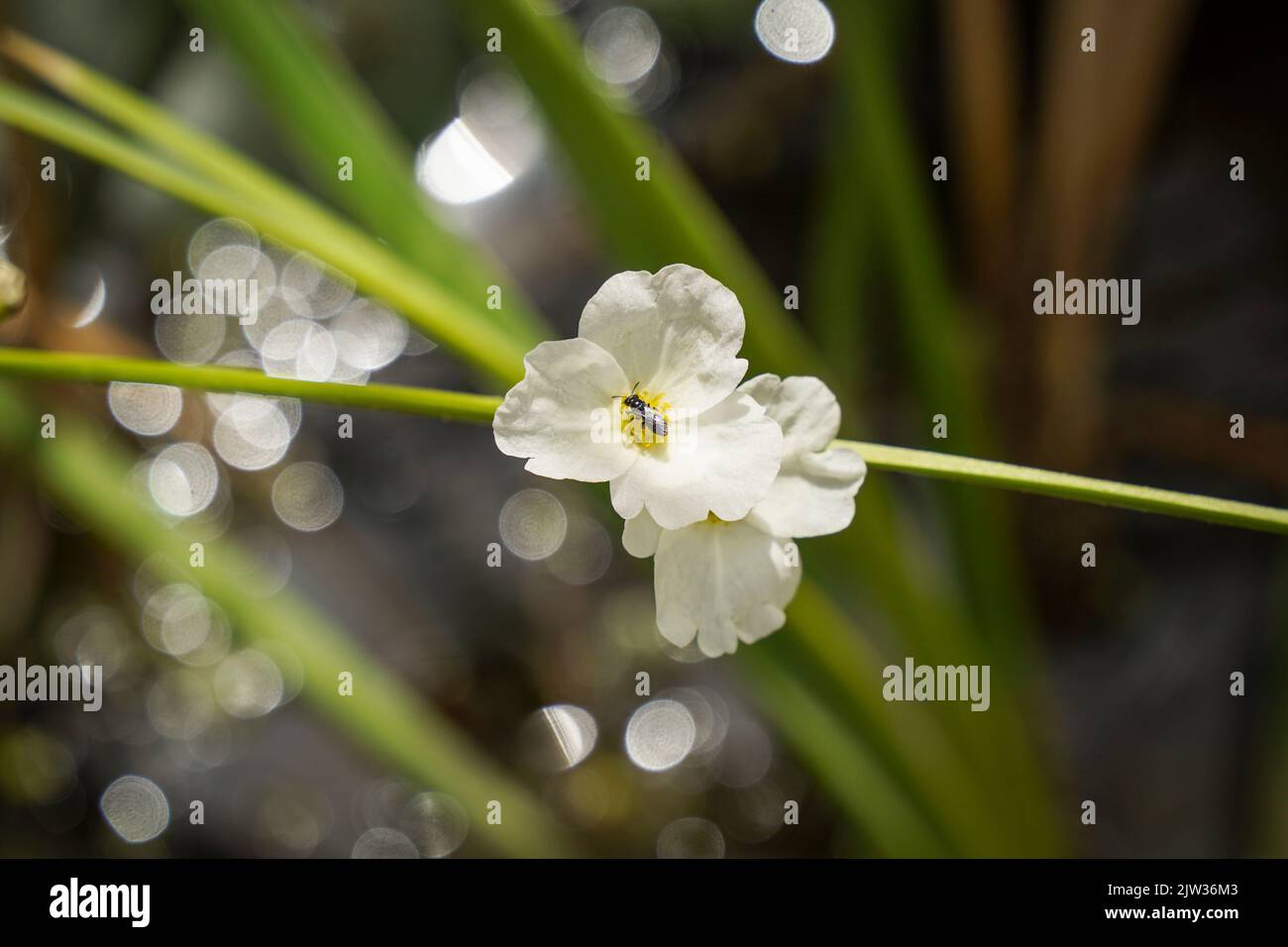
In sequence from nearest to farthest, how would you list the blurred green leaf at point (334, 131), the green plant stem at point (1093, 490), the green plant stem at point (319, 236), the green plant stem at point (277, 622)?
the green plant stem at point (1093, 490) < the green plant stem at point (319, 236) < the blurred green leaf at point (334, 131) < the green plant stem at point (277, 622)

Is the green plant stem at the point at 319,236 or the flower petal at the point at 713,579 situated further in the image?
the green plant stem at the point at 319,236

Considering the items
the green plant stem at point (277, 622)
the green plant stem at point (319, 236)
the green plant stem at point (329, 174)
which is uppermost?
the green plant stem at point (329, 174)

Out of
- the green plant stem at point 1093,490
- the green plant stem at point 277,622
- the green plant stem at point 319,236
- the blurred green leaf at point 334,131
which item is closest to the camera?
the green plant stem at point 1093,490

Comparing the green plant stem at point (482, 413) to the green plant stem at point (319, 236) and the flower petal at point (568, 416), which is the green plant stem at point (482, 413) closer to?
the flower petal at point (568, 416)

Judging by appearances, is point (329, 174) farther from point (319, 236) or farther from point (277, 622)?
point (277, 622)

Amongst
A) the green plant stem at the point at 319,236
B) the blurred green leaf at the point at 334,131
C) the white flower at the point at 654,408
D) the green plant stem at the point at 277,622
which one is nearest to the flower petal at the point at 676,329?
Answer: the white flower at the point at 654,408

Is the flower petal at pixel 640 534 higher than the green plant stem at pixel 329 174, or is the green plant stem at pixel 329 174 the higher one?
the green plant stem at pixel 329 174

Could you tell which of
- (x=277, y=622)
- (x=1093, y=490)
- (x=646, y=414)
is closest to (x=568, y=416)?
(x=646, y=414)
